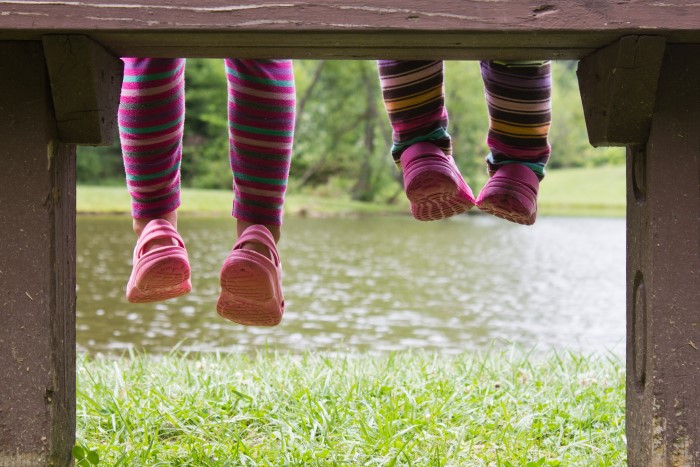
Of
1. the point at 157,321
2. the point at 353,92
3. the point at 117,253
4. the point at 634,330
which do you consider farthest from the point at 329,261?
the point at 353,92

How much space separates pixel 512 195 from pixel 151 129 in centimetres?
57

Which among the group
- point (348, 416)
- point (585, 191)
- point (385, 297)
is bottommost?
point (348, 416)

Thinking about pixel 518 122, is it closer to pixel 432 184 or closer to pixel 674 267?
pixel 432 184

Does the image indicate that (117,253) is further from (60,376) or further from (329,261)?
(60,376)

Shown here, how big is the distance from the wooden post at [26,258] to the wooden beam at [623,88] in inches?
26.0

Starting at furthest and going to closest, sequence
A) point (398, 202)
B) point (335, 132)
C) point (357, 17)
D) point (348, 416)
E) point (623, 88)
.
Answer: point (398, 202), point (335, 132), point (348, 416), point (623, 88), point (357, 17)

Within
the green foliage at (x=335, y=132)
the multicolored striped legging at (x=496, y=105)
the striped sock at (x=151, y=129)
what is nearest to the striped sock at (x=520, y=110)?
the multicolored striped legging at (x=496, y=105)

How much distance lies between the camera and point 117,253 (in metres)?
7.94

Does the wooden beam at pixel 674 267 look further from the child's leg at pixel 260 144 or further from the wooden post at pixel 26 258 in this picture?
the wooden post at pixel 26 258

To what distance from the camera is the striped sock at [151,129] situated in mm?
1277

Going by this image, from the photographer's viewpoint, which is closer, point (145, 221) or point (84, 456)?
point (84, 456)

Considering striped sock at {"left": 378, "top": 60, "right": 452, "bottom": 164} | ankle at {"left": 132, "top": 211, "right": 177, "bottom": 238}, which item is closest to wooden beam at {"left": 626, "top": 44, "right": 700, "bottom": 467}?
striped sock at {"left": 378, "top": 60, "right": 452, "bottom": 164}

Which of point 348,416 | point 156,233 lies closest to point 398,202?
point 348,416

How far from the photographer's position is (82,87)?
971 millimetres
